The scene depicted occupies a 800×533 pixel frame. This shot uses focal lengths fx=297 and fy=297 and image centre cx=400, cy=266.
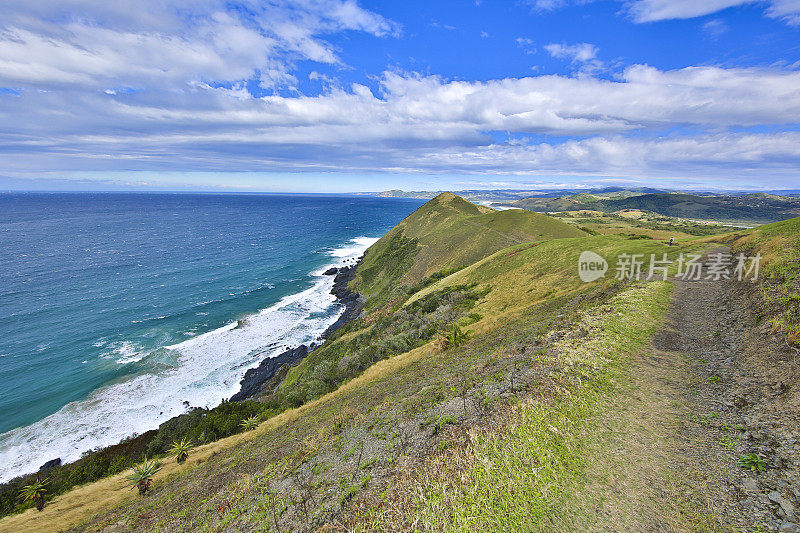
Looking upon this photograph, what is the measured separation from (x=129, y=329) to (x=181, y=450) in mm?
48789

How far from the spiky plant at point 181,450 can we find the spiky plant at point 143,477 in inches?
55.6

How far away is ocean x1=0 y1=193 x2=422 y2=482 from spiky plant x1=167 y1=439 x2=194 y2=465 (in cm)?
1512

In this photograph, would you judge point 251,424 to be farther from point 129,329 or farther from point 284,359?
point 129,329

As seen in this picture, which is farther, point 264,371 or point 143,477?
point 264,371

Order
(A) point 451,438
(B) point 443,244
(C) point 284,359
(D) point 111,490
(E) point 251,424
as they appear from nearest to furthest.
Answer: (A) point 451,438, (D) point 111,490, (E) point 251,424, (C) point 284,359, (B) point 443,244

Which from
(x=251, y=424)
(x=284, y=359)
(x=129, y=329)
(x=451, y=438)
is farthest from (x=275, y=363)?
(x=451, y=438)

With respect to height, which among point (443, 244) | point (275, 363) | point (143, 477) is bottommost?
point (275, 363)

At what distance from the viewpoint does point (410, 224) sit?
124 m

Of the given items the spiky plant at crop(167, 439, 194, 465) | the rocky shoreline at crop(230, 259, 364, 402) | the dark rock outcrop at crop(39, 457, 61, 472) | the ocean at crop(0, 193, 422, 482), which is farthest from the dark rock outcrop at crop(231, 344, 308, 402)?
the dark rock outcrop at crop(39, 457, 61, 472)

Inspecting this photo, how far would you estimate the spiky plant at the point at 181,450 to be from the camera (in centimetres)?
2353

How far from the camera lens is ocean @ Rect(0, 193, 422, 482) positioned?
37250mm

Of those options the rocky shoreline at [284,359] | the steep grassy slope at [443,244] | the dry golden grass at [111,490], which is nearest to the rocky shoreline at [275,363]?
the rocky shoreline at [284,359]

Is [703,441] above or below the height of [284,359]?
above

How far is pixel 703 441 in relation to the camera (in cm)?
1064
